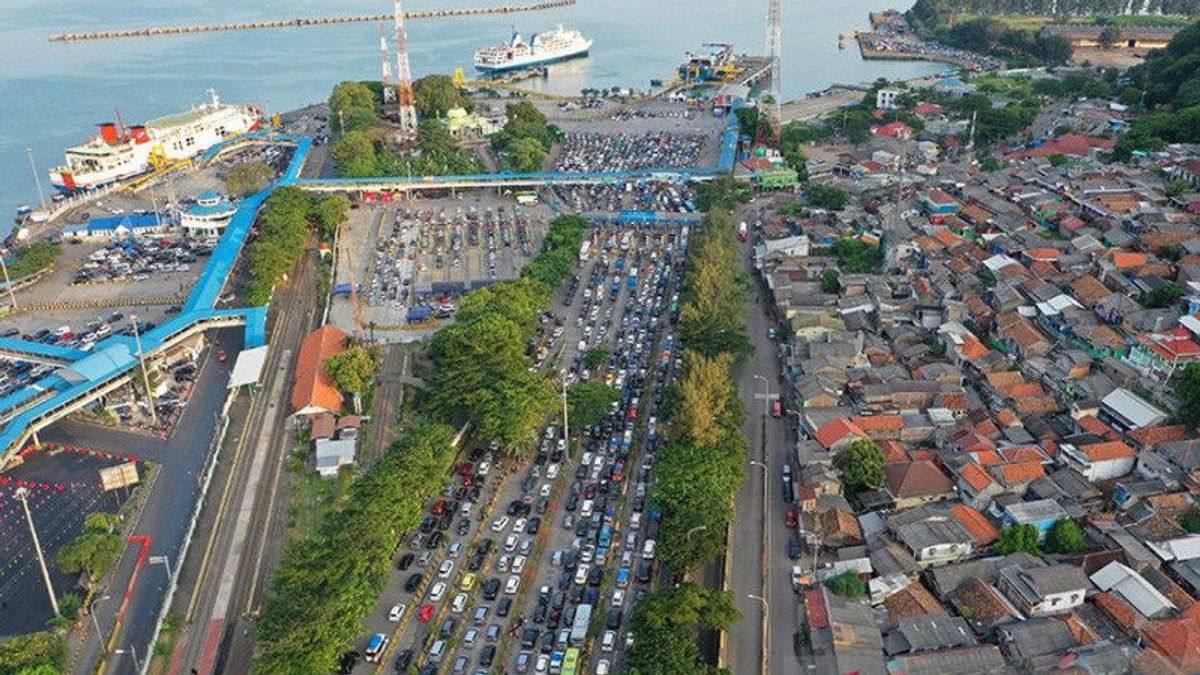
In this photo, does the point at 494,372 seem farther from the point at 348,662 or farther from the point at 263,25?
the point at 263,25

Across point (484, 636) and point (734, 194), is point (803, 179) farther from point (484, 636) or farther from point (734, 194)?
point (484, 636)

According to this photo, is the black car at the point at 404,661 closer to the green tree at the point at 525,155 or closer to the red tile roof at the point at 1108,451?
the red tile roof at the point at 1108,451

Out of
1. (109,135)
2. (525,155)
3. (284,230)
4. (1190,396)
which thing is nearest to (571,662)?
(1190,396)

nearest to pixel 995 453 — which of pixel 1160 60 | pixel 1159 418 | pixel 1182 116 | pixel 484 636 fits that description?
pixel 1159 418

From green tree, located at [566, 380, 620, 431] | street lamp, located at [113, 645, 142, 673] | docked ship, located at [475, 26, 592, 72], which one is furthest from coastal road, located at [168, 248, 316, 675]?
docked ship, located at [475, 26, 592, 72]

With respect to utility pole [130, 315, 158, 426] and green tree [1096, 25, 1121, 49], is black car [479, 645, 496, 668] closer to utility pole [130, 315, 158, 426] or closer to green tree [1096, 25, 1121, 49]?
utility pole [130, 315, 158, 426]
